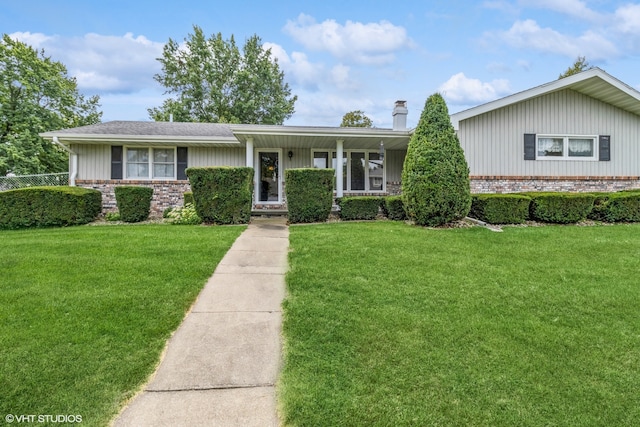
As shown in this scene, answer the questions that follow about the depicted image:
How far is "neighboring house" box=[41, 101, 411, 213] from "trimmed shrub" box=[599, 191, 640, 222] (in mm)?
5315

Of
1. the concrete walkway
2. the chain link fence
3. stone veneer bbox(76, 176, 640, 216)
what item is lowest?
the concrete walkway

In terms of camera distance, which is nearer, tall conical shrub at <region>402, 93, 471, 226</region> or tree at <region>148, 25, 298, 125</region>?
tall conical shrub at <region>402, 93, 471, 226</region>

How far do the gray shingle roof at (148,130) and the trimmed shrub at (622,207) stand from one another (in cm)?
1095

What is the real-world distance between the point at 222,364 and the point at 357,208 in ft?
24.0

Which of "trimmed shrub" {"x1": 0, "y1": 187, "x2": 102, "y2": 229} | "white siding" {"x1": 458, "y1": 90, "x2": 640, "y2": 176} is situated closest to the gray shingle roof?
"trimmed shrub" {"x1": 0, "y1": 187, "x2": 102, "y2": 229}

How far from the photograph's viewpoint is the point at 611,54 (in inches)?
829

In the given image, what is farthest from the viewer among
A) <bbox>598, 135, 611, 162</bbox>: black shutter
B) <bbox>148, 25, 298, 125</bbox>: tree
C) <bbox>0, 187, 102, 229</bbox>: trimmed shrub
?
<bbox>148, 25, 298, 125</bbox>: tree

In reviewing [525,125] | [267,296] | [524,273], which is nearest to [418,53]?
[525,125]

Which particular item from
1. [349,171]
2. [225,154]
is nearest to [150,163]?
[225,154]

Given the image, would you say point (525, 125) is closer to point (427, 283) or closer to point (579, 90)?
point (579, 90)

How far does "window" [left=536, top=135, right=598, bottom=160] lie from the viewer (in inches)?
431

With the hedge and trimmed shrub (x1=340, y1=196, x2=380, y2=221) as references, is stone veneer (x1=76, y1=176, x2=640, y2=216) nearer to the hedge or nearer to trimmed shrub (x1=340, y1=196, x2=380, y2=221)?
the hedge

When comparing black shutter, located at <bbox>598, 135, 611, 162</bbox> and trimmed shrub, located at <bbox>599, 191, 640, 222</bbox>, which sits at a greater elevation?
black shutter, located at <bbox>598, 135, 611, 162</bbox>

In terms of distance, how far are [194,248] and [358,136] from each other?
6403 mm
